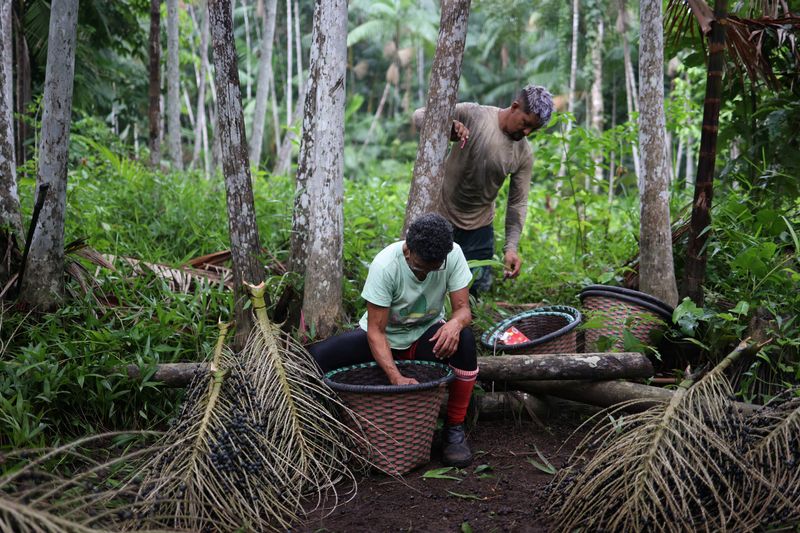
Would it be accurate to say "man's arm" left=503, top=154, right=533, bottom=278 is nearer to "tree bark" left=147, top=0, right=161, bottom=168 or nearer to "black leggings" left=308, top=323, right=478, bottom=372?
"black leggings" left=308, top=323, right=478, bottom=372

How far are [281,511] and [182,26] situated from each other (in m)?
13.4

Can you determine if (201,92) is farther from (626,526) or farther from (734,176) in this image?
(626,526)

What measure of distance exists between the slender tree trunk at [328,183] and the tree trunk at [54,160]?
4.86 feet

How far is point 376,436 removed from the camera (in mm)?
3410

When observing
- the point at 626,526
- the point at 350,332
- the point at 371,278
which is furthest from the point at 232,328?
the point at 626,526

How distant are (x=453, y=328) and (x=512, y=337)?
106cm

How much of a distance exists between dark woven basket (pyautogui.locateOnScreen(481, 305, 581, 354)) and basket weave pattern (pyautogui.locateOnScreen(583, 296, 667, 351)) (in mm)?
190

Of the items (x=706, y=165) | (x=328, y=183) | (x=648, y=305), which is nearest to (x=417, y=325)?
(x=328, y=183)

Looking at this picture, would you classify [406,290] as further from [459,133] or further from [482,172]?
[482,172]

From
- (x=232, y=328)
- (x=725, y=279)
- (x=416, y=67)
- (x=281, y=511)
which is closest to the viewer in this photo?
(x=281, y=511)

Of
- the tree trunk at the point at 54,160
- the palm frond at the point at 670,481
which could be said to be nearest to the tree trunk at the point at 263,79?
the tree trunk at the point at 54,160

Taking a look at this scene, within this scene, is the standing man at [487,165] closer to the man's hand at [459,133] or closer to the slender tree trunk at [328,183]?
the man's hand at [459,133]

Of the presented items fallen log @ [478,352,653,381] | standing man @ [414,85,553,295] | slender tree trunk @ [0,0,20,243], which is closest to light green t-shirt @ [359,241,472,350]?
fallen log @ [478,352,653,381]

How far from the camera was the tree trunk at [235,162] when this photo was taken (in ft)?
12.2
